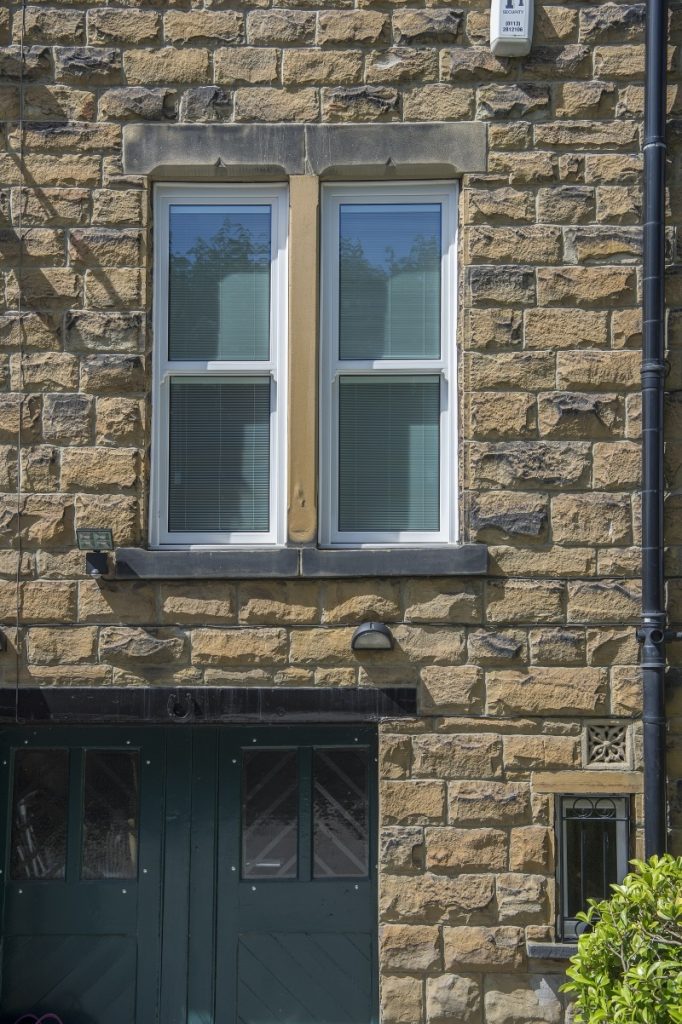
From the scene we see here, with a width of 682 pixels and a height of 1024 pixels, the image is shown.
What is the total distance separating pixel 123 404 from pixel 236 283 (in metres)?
0.92

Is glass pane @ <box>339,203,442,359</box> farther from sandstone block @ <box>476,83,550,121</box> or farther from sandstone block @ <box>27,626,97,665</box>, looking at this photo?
sandstone block @ <box>27,626,97,665</box>

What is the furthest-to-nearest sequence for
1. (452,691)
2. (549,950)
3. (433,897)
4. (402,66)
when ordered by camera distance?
(402,66), (452,691), (433,897), (549,950)

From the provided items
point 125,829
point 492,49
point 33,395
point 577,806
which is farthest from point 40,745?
point 492,49

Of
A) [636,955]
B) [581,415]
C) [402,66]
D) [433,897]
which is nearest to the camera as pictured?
[636,955]

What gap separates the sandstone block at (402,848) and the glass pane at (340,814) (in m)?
0.28

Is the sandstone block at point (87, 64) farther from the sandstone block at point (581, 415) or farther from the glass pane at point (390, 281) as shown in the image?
the sandstone block at point (581, 415)

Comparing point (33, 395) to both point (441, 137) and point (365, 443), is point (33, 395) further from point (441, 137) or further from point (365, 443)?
point (441, 137)

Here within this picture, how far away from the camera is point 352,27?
598 cm

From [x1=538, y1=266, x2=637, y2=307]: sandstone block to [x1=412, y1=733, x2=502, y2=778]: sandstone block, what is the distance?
2.31 meters

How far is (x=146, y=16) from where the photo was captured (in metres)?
6.02

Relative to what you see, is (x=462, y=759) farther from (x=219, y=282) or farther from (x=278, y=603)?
(x=219, y=282)

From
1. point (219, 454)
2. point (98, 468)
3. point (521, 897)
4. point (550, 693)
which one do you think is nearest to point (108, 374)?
point (98, 468)

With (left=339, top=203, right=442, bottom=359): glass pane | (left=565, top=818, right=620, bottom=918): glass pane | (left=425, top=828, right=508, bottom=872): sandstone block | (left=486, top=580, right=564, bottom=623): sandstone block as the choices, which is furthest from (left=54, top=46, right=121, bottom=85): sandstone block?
(left=565, top=818, right=620, bottom=918): glass pane

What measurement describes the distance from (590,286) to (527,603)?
A: 5.57 ft
